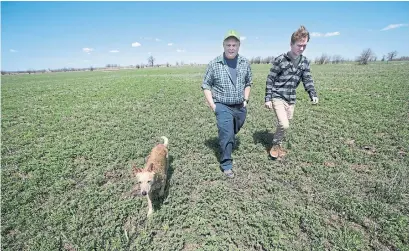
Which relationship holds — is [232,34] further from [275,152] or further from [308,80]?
[275,152]

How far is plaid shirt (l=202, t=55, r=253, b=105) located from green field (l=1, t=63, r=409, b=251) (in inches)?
68.3

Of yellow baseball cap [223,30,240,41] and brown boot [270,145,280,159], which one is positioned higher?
yellow baseball cap [223,30,240,41]

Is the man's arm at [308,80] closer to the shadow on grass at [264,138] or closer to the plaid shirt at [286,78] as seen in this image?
the plaid shirt at [286,78]

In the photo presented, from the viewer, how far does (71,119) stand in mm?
9969

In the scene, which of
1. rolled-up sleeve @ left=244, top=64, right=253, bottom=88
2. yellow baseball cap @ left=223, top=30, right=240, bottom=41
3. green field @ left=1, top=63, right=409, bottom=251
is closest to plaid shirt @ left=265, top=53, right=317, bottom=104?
rolled-up sleeve @ left=244, top=64, right=253, bottom=88

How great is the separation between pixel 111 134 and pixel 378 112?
10.1 m

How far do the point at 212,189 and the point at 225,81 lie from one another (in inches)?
84.3

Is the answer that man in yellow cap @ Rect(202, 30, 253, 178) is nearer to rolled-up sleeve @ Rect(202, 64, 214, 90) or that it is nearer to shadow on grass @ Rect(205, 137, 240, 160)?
rolled-up sleeve @ Rect(202, 64, 214, 90)

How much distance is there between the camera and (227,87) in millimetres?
4449

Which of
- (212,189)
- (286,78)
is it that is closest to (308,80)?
(286,78)

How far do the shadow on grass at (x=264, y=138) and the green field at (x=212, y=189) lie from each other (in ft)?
0.11

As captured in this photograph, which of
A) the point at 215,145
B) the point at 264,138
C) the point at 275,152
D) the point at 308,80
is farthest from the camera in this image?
the point at 264,138

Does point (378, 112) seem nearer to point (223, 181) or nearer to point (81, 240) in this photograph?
point (223, 181)

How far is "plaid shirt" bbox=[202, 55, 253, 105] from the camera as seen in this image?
4.39 m
